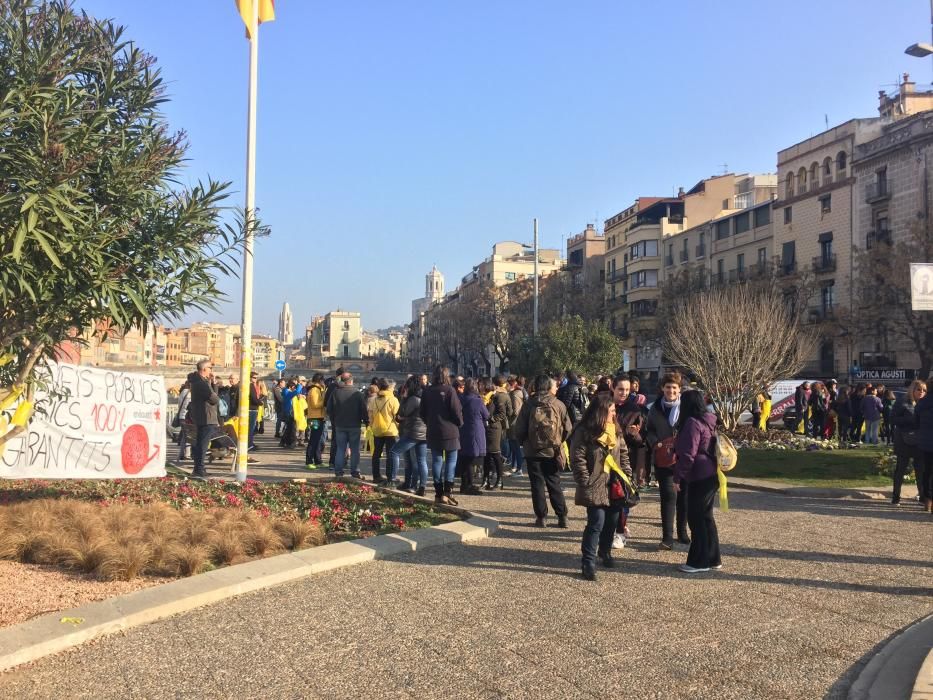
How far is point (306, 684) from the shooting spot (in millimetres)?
4551

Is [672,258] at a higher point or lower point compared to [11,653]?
higher

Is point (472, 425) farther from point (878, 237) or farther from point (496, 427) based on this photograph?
point (878, 237)

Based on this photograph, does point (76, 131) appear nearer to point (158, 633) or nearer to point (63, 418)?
point (158, 633)

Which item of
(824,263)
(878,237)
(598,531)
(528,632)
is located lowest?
(528,632)

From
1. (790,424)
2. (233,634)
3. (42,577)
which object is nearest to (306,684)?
(233,634)

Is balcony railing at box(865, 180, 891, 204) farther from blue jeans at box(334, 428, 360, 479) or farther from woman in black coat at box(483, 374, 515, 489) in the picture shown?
blue jeans at box(334, 428, 360, 479)

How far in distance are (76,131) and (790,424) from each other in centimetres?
2568

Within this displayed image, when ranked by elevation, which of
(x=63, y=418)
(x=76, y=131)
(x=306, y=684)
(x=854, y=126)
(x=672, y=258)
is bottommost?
(x=306, y=684)

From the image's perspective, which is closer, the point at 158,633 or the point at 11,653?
the point at 11,653

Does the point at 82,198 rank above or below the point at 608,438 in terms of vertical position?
above

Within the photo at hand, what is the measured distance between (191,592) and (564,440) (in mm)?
4673


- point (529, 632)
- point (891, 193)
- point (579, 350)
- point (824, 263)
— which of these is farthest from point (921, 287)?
point (824, 263)

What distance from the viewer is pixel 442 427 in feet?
35.6

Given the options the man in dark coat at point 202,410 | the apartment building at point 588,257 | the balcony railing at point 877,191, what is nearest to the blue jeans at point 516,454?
the man in dark coat at point 202,410
